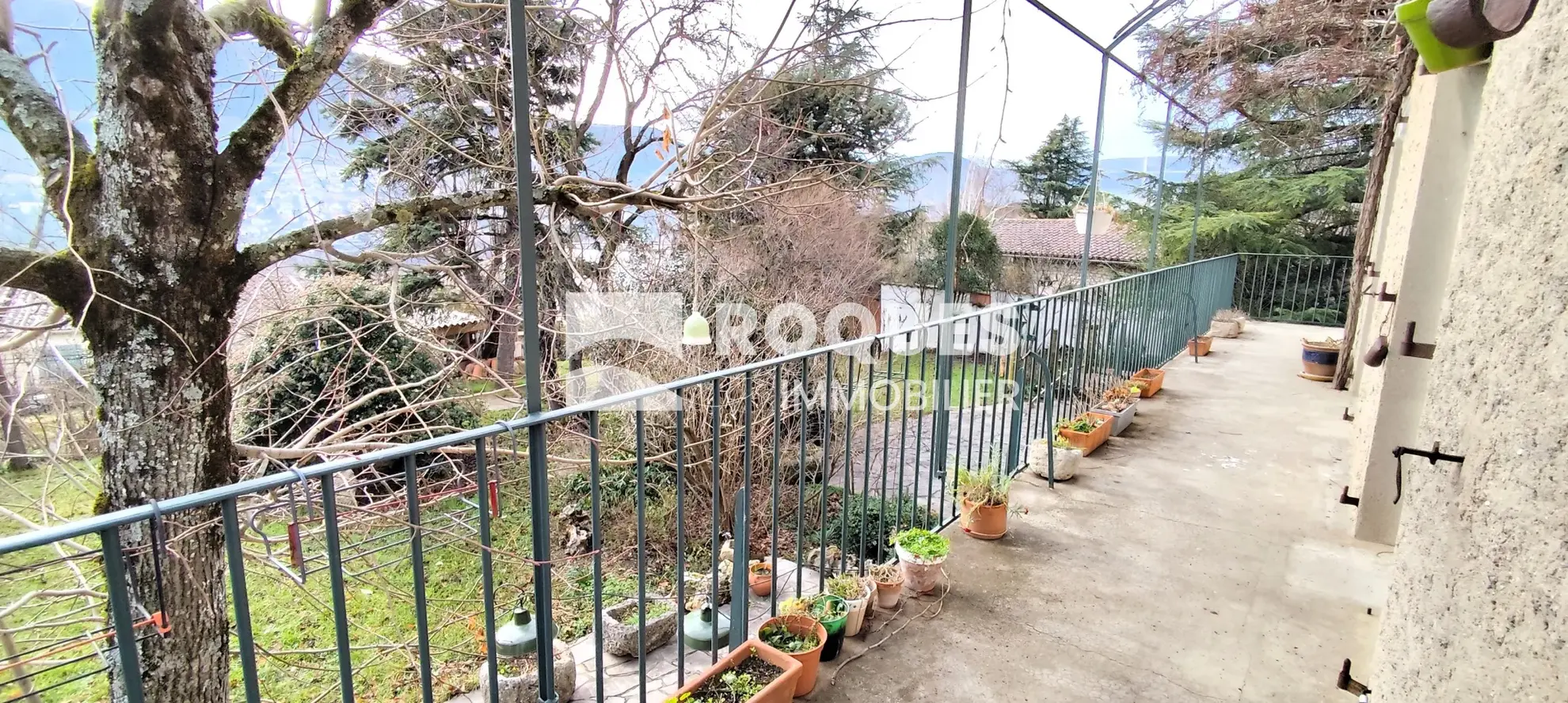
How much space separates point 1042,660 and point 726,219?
684cm

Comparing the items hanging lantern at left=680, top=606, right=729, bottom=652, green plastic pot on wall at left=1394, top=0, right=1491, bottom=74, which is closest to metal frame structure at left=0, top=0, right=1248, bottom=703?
hanging lantern at left=680, top=606, right=729, bottom=652

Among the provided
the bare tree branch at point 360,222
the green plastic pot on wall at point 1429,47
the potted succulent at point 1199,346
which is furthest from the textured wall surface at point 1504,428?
the potted succulent at point 1199,346

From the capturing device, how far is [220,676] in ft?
9.30

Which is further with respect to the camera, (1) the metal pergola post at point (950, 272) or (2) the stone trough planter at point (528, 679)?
(2) the stone trough planter at point (528, 679)

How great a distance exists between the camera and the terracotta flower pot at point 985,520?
2.80 meters

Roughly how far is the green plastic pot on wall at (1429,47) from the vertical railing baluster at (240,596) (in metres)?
2.63

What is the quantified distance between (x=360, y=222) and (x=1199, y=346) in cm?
698

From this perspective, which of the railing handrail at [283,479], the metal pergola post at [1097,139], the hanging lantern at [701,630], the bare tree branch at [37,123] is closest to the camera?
the railing handrail at [283,479]

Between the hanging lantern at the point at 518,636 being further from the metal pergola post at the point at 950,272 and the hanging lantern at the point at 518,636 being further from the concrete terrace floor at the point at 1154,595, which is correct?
the metal pergola post at the point at 950,272

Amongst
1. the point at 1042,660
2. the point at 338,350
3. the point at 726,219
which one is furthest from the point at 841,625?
the point at 726,219

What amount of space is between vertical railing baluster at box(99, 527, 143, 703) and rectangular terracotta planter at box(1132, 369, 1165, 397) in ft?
17.2

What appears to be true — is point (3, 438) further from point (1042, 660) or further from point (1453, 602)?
point (1453, 602)

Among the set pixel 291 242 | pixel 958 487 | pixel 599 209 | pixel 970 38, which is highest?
pixel 970 38

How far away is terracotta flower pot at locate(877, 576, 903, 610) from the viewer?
231 cm
